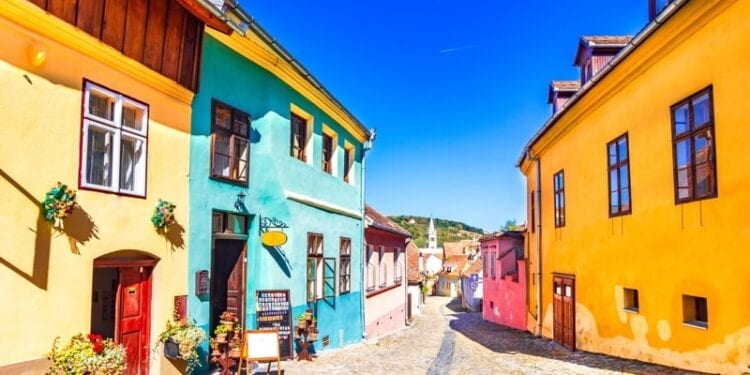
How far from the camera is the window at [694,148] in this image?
862cm

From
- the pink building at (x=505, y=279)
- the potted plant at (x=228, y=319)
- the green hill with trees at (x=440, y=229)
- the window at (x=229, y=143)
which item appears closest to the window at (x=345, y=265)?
the window at (x=229, y=143)

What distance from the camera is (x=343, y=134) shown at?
55.2ft

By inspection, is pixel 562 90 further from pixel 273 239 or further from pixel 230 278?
pixel 230 278

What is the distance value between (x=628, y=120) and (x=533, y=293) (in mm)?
10403

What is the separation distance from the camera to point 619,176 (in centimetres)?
1227

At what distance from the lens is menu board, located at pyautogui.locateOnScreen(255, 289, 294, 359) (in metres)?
11.0

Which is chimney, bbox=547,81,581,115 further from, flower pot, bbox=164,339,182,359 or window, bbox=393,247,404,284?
flower pot, bbox=164,339,182,359

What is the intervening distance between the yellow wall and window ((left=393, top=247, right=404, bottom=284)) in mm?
16958

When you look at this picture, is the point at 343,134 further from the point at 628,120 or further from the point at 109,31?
the point at 109,31

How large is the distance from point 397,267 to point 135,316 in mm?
17979

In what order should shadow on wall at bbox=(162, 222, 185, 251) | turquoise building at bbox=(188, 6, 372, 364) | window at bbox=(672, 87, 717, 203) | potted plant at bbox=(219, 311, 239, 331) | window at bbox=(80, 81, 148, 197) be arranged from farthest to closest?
potted plant at bbox=(219, 311, 239, 331) < turquoise building at bbox=(188, 6, 372, 364) < window at bbox=(672, 87, 717, 203) < shadow on wall at bbox=(162, 222, 185, 251) < window at bbox=(80, 81, 148, 197)

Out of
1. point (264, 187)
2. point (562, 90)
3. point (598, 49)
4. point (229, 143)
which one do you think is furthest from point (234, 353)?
point (562, 90)

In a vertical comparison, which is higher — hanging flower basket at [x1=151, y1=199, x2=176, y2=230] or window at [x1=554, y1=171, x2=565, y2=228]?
window at [x1=554, y1=171, x2=565, y2=228]

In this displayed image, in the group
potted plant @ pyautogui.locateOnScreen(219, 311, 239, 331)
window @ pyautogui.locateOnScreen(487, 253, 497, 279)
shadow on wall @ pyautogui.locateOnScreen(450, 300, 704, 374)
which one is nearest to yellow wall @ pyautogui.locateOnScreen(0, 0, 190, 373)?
potted plant @ pyautogui.locateOnScreen(219, 311, 239, 331)
